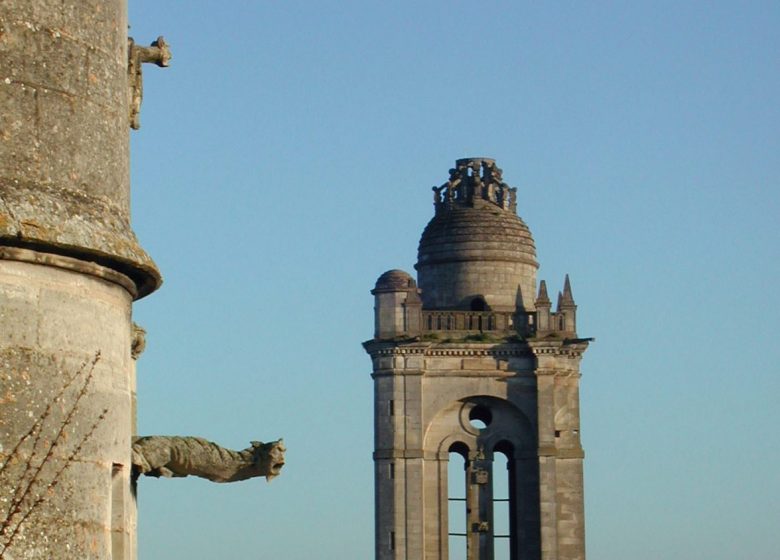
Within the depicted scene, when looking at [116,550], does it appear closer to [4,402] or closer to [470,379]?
[4,402]

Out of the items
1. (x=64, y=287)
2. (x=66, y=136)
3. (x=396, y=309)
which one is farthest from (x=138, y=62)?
(x=396, y=309)

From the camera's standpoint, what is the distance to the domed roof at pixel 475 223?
2490 inches

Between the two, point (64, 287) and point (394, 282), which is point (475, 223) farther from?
point (64, 287)

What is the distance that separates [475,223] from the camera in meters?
63.4

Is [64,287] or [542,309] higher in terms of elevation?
[542,309]

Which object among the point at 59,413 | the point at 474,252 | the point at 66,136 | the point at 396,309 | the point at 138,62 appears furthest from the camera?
the point at 474,252

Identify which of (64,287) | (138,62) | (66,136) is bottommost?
(64,287)

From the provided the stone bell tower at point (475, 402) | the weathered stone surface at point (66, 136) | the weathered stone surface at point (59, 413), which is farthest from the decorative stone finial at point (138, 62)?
the stone bell tower at point (475, 402)

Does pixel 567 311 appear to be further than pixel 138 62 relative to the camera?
Yes

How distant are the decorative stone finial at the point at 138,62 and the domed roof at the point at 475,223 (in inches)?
2269

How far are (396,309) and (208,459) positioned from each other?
56.1 metres

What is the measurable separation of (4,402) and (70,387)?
0.54 feet

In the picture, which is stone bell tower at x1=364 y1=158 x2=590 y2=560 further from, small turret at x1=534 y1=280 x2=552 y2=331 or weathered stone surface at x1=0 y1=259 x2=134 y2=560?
weathered stone surface at x1=0 y1=259 x2=134 y2=560

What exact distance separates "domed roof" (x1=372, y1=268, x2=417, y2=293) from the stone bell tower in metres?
0.05
